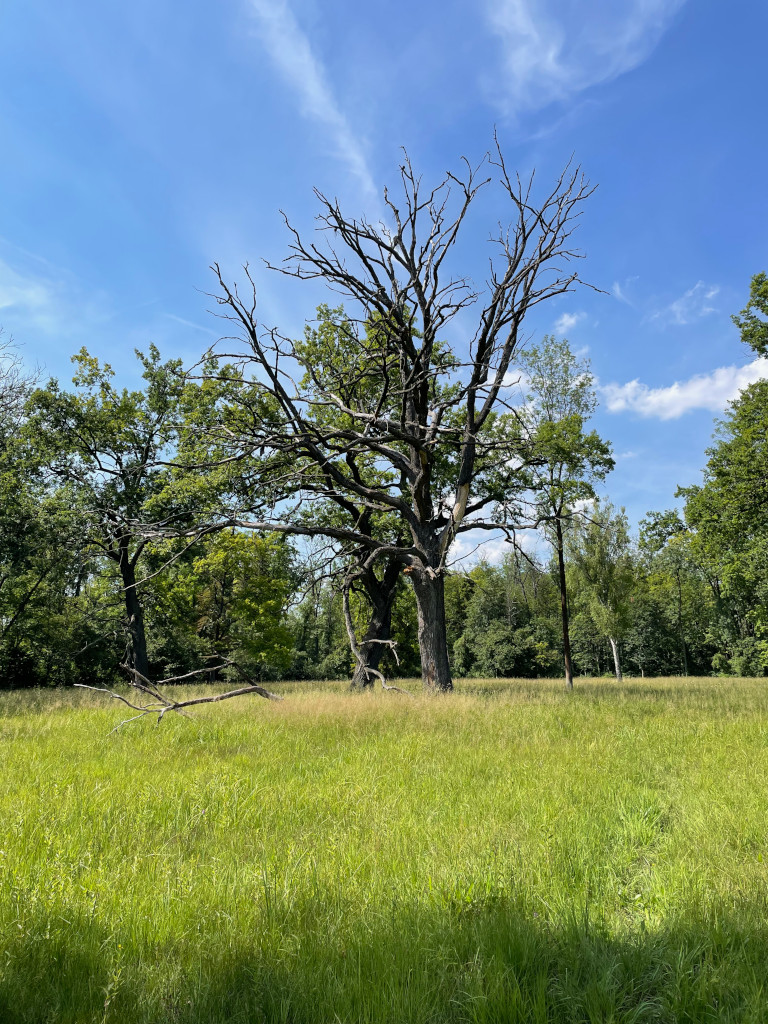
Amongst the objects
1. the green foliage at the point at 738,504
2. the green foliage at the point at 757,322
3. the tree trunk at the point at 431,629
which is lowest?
the tree trunk at the point at 431,629

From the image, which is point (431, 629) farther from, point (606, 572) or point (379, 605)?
point (606, 572)

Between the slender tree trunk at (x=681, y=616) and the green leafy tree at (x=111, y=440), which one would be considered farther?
the slender tree trunk at (x=681, y=616)

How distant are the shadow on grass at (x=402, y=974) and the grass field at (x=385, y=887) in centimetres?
1

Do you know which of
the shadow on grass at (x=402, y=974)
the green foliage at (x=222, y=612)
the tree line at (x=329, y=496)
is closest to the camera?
the shadow on grass at (x=402, y=974)

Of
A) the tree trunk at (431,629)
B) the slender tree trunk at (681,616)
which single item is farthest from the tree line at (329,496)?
the slender tree trunk at (681,616)

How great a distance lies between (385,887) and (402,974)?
83cm

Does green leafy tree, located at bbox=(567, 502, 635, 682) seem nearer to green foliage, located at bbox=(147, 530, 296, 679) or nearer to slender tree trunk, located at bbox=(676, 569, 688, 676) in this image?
green foliage, located at bbox=(147, 530, 296, 679)

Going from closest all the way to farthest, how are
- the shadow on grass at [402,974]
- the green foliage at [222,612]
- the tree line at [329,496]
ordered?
1. the shadow on grass at [402,974]
2. the tree line at [329,496]
3. the green foliage at [222,612]

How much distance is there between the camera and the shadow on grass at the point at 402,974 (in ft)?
7.03

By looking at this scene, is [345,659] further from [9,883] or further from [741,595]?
[9,883]

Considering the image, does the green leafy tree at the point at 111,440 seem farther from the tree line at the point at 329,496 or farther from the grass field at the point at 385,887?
the grass field at the point at 385,887

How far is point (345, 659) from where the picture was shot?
4566 centimetres

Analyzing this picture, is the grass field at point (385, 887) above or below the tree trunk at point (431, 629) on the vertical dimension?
below

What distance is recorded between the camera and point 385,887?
10.2 feet
